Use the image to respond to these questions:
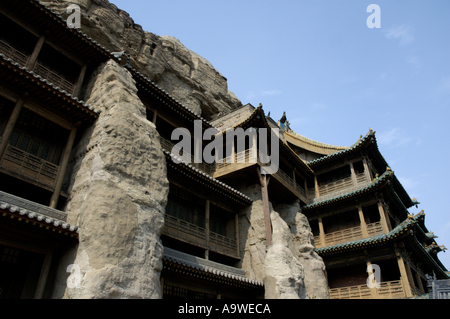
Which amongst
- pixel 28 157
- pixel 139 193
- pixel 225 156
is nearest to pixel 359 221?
pixel 225 156

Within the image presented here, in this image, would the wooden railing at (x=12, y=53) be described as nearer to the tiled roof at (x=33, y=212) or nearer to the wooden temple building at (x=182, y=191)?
the wooden temple building at (x=182, y=191)

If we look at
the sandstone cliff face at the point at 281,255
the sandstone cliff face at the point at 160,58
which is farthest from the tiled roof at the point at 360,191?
the sandstone cliff face at the point at 160,58

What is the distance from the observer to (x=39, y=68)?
11438mm

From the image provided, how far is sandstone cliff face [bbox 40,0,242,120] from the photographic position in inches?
758

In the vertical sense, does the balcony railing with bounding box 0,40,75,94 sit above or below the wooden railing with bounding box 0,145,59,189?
above

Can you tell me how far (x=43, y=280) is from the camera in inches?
313

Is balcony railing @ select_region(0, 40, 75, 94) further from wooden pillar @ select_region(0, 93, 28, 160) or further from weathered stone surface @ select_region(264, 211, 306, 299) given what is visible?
weathered stone surface @ select_region(264, 211, 306, 299)

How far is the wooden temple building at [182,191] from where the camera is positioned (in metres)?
8.77

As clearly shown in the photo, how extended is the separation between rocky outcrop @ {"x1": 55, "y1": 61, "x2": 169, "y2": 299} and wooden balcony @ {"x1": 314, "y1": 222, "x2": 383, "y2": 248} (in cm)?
1219

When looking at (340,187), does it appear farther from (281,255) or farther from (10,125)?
(10,125)

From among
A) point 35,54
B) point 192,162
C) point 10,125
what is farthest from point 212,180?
point 35,54

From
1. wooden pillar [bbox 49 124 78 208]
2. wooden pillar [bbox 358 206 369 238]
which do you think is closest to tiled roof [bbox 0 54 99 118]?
wooden pillar [bbox 49 124 78 208]

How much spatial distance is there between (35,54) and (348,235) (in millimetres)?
17361

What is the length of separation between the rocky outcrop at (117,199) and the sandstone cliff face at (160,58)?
9212mm
